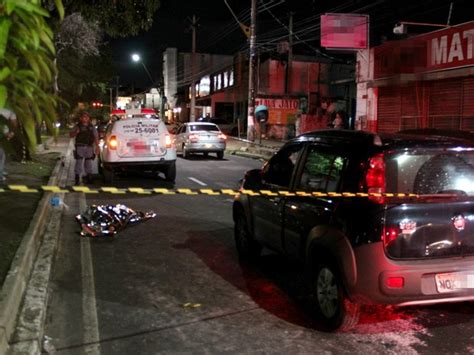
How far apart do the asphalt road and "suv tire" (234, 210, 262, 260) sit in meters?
0.14

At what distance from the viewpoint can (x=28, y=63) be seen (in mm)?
2441

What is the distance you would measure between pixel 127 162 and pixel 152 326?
9245mm

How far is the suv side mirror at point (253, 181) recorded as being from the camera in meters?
6.75

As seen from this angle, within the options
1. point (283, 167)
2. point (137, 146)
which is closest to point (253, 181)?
point (283, 167)

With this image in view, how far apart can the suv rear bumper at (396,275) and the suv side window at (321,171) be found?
0.78m

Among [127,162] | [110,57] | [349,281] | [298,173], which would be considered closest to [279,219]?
[298,173]

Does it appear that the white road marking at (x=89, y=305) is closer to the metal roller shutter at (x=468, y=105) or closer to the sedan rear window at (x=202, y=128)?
the metal roller shutter at (x=468, y=105)

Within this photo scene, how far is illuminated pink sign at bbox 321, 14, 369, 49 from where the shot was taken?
75.7 feet

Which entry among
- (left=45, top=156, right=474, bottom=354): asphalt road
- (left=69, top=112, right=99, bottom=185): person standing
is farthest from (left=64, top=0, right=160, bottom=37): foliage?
(left=45, top=156, right=474, bottom=354): asphalt road

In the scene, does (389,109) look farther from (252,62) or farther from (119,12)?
(119,12)

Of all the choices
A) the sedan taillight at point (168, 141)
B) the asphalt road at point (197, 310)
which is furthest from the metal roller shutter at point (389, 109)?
the asphalt road at point (197, 310)

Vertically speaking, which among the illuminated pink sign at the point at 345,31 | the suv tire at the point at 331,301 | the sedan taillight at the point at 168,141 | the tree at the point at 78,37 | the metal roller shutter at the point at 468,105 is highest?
the tree at the point at 78,37

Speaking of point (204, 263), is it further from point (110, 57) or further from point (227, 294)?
point (110, 57)

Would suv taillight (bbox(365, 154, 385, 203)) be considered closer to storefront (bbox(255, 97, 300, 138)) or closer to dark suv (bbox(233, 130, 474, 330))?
dark suv (bbox(233, 130, 474, 330))
